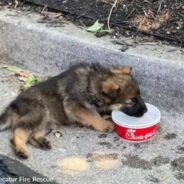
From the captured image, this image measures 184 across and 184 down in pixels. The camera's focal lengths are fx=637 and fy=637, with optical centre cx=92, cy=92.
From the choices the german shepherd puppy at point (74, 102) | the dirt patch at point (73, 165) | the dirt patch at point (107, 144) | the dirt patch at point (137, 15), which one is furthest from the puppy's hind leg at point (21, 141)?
the dirt patch at point (137, 15)

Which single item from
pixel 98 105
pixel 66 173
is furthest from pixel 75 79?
pixel 66 173

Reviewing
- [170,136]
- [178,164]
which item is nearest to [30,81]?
[170,136]

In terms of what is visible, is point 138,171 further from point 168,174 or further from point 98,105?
point 98,105

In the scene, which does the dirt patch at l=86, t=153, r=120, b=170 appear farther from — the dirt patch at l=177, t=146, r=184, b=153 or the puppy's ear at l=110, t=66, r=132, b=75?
the puppy's ear at l=110, t=66, r=132, b=75

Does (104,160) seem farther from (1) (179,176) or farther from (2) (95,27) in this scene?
(2) (95,27)

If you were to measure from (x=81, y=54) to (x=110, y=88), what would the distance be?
2.34 ft

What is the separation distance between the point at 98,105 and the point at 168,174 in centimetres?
110

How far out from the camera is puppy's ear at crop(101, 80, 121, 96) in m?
5.72

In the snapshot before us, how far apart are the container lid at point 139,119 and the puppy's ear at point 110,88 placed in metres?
0.22

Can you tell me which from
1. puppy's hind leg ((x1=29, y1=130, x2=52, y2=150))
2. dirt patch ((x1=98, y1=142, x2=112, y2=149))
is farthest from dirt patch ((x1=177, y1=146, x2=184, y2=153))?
puppy's hind leg ((x1=29, y1=130, x2=52, y2=150))

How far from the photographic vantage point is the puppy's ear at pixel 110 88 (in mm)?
5719

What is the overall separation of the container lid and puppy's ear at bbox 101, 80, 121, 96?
0.71 feet

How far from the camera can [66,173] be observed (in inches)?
202

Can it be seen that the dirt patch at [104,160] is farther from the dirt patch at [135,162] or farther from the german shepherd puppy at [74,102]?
the german shepherd puppy at [74,102]
